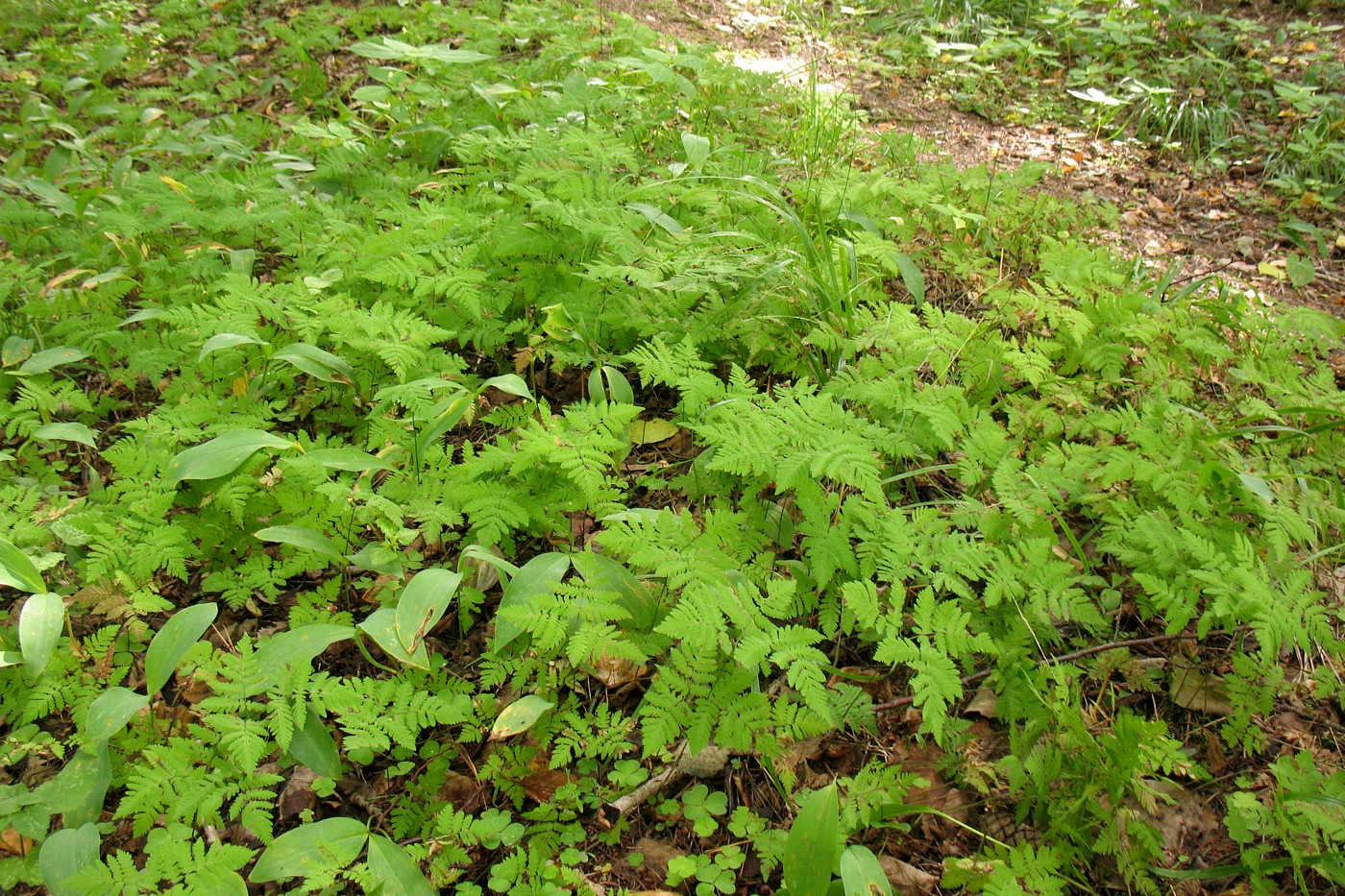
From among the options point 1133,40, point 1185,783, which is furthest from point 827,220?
point 1133,40

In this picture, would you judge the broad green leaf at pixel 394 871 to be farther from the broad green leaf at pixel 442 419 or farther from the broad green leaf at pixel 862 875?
the broad green leaf at pixel 442 419

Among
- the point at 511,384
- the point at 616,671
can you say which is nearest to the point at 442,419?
the point at 511,384

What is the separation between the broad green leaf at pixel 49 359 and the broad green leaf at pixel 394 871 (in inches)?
96.5

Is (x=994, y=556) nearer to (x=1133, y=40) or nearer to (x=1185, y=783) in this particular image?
(x=1185, y=783)

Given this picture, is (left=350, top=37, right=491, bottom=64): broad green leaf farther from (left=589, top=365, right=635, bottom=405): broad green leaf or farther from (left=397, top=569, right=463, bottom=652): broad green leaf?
(left=397, top=569, right=463, bottom=652): broad green leaf

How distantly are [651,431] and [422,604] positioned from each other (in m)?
1.15

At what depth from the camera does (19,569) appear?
2.10 m

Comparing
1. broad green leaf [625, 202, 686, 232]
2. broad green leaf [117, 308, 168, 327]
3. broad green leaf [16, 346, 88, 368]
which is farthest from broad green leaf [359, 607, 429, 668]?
broad green leaf [16, 346, 88, 368]

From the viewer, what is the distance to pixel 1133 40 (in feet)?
19.3

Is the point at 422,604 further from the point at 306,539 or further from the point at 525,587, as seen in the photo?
the point at 306,539

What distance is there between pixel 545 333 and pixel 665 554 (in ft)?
4.41

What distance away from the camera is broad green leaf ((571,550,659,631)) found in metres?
2.08

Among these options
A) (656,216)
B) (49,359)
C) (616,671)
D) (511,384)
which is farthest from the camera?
(656,216)

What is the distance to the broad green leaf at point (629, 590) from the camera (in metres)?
2.08
